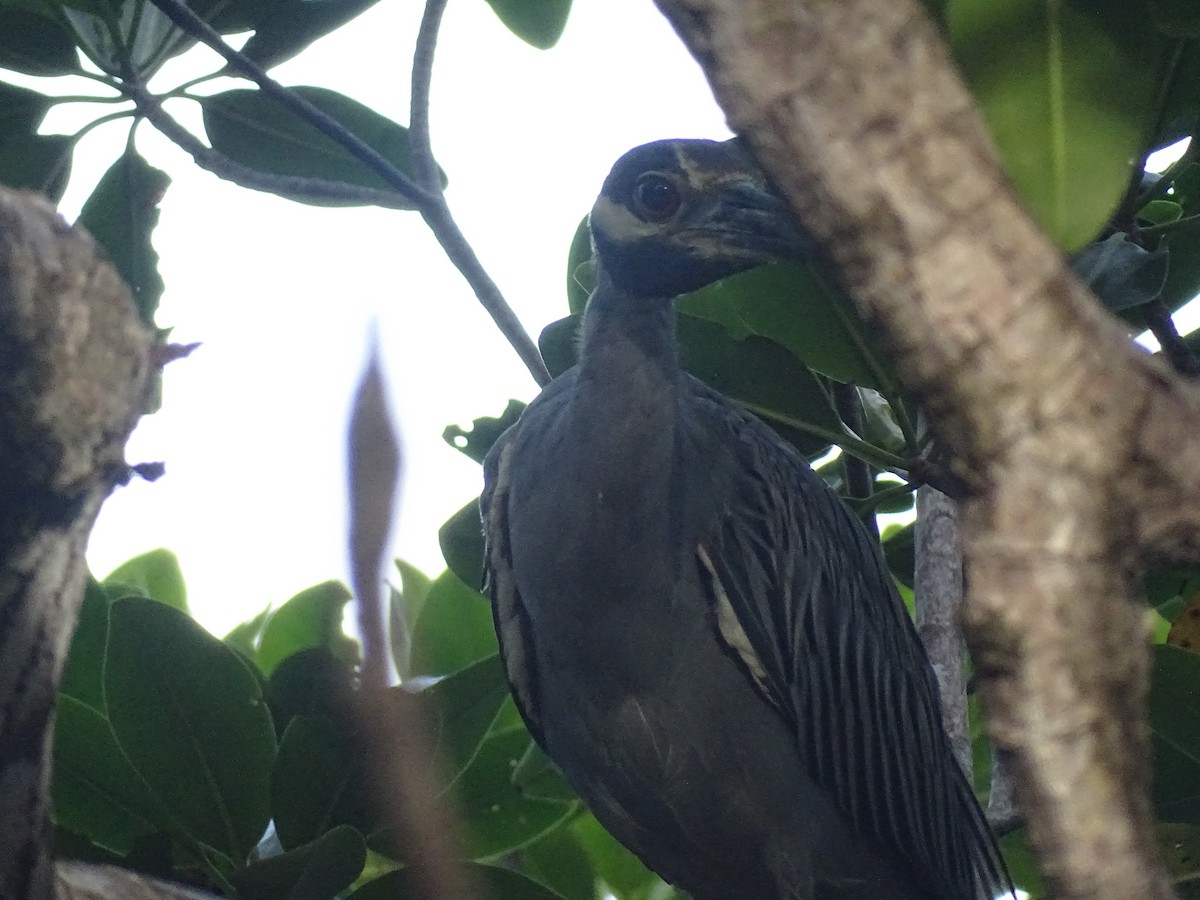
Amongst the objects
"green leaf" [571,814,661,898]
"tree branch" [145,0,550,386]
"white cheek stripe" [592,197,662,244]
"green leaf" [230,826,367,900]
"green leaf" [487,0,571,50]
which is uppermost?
"green leaf" [487,0,571,50]

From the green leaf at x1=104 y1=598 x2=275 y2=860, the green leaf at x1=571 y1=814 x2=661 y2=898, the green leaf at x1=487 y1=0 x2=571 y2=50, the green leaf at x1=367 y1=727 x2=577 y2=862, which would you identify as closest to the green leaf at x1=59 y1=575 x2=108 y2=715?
the green leaf at x1=104 y1=598 x2=275 y2=860

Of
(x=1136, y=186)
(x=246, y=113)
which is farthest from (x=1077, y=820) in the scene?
(x=246, y=113)

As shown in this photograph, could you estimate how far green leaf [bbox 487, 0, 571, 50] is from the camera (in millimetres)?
2990

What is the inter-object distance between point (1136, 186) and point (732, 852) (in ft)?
5.20

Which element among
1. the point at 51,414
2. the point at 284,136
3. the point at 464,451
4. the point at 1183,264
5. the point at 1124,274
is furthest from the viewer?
the point at 464,451

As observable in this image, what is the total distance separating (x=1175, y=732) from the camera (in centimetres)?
252

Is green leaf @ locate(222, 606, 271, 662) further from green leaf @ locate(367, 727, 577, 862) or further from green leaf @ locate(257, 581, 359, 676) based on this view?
green leaf @ locate(367, 727, 577, 862)

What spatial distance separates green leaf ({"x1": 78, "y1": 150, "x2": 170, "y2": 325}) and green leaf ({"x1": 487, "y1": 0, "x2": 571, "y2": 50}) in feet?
3.20

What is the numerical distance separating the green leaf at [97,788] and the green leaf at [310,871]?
37 cm

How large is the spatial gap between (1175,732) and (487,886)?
1300 millimetres

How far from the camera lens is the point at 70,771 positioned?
104 inches

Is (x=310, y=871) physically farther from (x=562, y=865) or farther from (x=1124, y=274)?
(x=1124, y=274)

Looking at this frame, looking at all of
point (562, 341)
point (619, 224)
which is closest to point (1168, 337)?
point (619, 224)

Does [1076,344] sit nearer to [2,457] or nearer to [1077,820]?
[1077,820]
